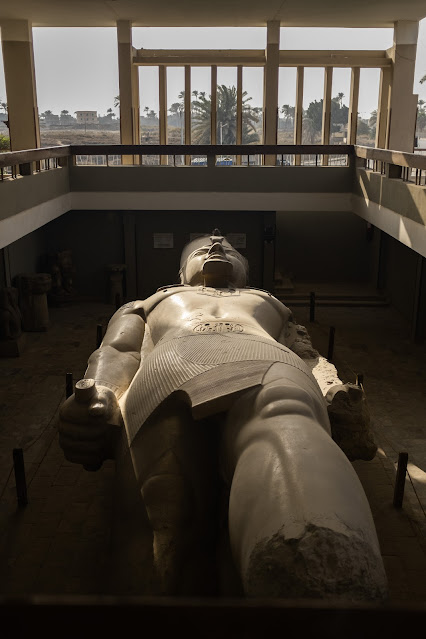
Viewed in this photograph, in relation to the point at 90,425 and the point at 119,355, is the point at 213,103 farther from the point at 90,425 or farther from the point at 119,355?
the point at 90,425

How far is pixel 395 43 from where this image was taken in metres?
11.9

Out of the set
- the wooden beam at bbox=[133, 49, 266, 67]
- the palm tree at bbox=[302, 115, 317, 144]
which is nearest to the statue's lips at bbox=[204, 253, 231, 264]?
the wooden beam at bbox=[133, 49, 266, 67]

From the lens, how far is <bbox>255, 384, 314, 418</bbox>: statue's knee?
246 centimetres

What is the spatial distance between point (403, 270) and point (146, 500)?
7.80 m

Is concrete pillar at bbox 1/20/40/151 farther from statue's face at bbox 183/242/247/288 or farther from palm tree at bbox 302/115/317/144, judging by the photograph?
palm tree at bbox 302/115/317/144

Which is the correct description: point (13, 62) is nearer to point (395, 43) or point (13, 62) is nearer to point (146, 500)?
point (395, 43)

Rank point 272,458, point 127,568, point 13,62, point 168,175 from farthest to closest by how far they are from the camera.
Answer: point 13,62 → point 168,175 → point 127,568 → point 272,458

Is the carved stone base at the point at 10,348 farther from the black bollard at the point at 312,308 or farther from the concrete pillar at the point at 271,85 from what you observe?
the concrete pillar at the point at 271,85

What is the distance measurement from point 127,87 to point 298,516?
1175cm

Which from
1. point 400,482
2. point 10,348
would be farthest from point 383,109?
point 400,482

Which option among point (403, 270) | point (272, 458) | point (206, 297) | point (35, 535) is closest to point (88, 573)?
point (35, 535)

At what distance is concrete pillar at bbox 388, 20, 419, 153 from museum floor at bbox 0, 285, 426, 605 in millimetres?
5401

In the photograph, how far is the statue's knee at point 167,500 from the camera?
251 centimetres

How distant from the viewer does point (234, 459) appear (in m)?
2.46
